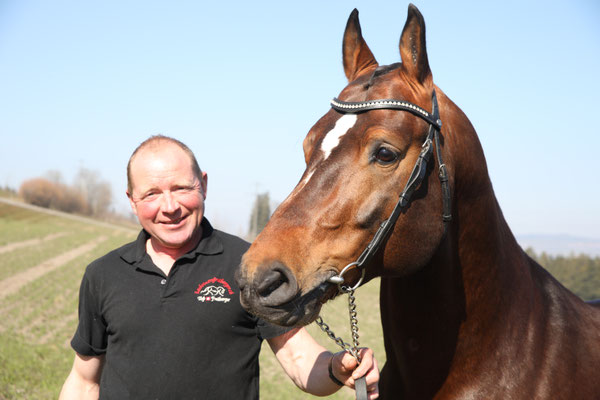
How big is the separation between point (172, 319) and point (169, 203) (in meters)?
0.66

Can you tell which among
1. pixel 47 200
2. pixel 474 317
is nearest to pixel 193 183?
pixel 474 317

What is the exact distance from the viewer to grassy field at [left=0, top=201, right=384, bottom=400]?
957cm

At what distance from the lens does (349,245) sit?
2334mm

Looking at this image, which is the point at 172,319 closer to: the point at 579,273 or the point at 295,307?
the point at 295,307

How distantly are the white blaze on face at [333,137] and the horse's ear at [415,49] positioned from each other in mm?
442

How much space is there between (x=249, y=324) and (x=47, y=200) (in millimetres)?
89672

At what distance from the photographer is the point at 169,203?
2854mm

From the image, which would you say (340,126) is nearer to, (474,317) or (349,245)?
(349,245)

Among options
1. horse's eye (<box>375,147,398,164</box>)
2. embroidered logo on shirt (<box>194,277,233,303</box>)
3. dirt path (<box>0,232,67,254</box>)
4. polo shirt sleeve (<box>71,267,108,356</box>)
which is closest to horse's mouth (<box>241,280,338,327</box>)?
horse's eye (<box>375,147,398,164</box>)

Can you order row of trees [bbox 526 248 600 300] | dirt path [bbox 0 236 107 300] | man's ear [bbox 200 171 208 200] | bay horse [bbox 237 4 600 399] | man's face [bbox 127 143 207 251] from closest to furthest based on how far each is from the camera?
bay horse [bbox 237 4 600 399]
man's face [bbox 127 143 207 251]
man's ear [bbox 200 171 208 200]
dirt path [bbox 0 236 107 300]
row of trees [bbox 526 248 600 300]

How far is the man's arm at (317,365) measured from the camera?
2490mm

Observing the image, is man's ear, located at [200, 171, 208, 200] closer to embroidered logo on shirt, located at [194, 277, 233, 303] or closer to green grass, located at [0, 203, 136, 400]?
embroidered logo on shirt, located at [194, 277, 233, 303]

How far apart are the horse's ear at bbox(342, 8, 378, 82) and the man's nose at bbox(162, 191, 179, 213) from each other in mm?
1347

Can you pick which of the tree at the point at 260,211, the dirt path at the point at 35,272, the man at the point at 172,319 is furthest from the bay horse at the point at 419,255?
the tree at the point at 260,211
